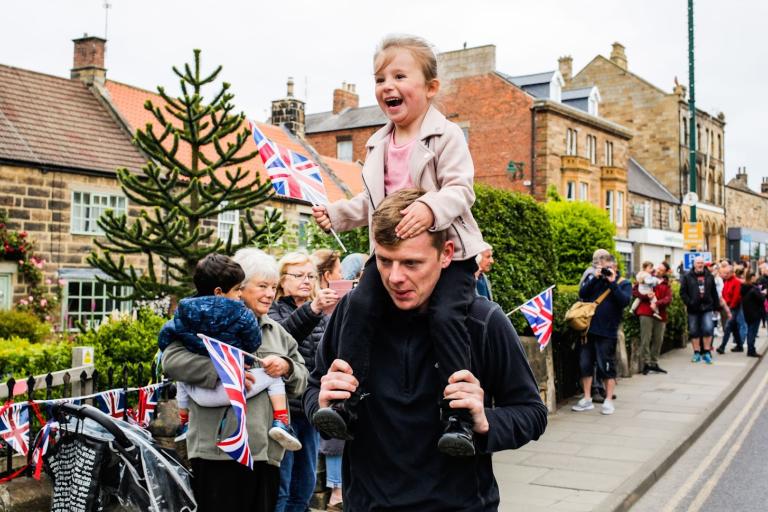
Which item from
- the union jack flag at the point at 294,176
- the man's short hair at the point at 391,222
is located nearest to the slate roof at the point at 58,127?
the union jack flag at the point at 294,176

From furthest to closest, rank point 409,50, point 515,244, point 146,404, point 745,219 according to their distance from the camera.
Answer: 1. point 745,219
2. point 515,244
3. point 146,404
4. point 409,50

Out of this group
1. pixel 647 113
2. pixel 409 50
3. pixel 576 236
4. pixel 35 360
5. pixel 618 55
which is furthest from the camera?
pixel 618 55

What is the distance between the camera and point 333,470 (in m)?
6.05

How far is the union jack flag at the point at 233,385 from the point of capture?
404 cm

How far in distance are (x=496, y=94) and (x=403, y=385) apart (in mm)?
38781

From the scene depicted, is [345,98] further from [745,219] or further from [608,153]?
[745,219]

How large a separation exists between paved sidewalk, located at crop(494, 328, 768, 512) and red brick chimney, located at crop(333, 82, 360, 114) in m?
37.9

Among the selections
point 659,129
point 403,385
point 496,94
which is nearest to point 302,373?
point 403,385

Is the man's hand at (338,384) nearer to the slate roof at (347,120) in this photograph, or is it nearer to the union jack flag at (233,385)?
the union jack flag at (233,385)

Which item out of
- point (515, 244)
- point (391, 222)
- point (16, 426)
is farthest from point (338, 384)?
point (515, 244)

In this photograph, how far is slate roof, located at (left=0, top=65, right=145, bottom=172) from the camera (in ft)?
70.2

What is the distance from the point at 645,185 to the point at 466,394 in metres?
52.0

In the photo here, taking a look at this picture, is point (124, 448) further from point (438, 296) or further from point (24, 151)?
point (24, 151)

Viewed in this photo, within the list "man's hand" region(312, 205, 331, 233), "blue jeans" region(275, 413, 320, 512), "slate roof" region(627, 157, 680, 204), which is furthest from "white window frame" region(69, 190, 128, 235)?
"slate roof" region(627, 157, 680, 204)
